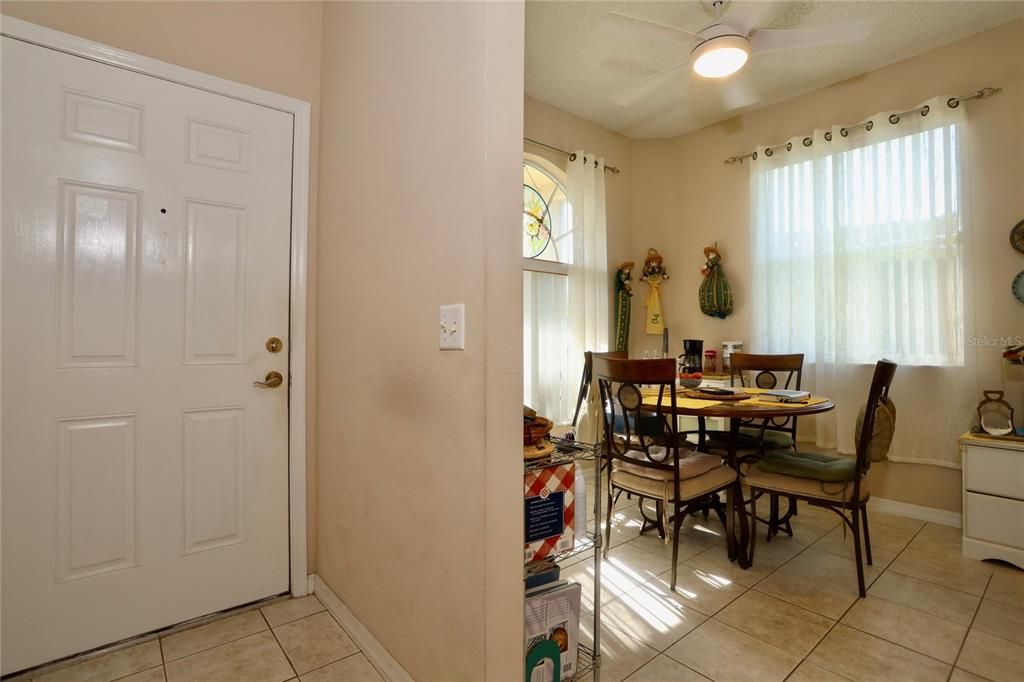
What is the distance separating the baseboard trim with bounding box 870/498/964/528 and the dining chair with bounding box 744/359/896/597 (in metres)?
1.28

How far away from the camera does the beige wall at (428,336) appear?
45.7 inches

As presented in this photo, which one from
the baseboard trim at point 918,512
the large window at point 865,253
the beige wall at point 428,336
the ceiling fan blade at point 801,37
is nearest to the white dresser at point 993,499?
the baseboard trim at point 918,512

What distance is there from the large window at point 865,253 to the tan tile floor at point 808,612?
1.22 metres

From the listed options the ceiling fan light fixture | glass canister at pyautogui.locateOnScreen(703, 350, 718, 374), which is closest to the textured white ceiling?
the ceiling fan light fixture

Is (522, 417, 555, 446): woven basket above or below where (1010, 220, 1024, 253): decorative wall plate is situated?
below

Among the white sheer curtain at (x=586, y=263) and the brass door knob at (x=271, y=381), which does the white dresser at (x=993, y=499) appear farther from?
the brass door knob at (x=271, y=381)

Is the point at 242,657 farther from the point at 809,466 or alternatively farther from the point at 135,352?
the point at 809,466

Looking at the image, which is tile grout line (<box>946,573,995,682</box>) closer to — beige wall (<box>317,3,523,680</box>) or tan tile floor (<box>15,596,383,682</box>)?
beige wall (<box>317,3,523,680</box>)

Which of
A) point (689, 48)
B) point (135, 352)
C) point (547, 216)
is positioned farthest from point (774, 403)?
point (135, 352)

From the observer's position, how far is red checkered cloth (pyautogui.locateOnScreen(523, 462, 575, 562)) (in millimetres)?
1287

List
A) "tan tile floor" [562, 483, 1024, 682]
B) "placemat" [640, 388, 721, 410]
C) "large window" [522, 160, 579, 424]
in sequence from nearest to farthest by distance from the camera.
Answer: "tan tile floor" [562, 483, 1024, 682]
"placemat" [640, 388, 721, 410]
"large window" [522, 160, 579, 424]

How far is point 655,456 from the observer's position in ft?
7.81

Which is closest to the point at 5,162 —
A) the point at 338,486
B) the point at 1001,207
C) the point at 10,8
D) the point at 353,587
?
the point at 10,8

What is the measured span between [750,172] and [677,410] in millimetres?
2595
